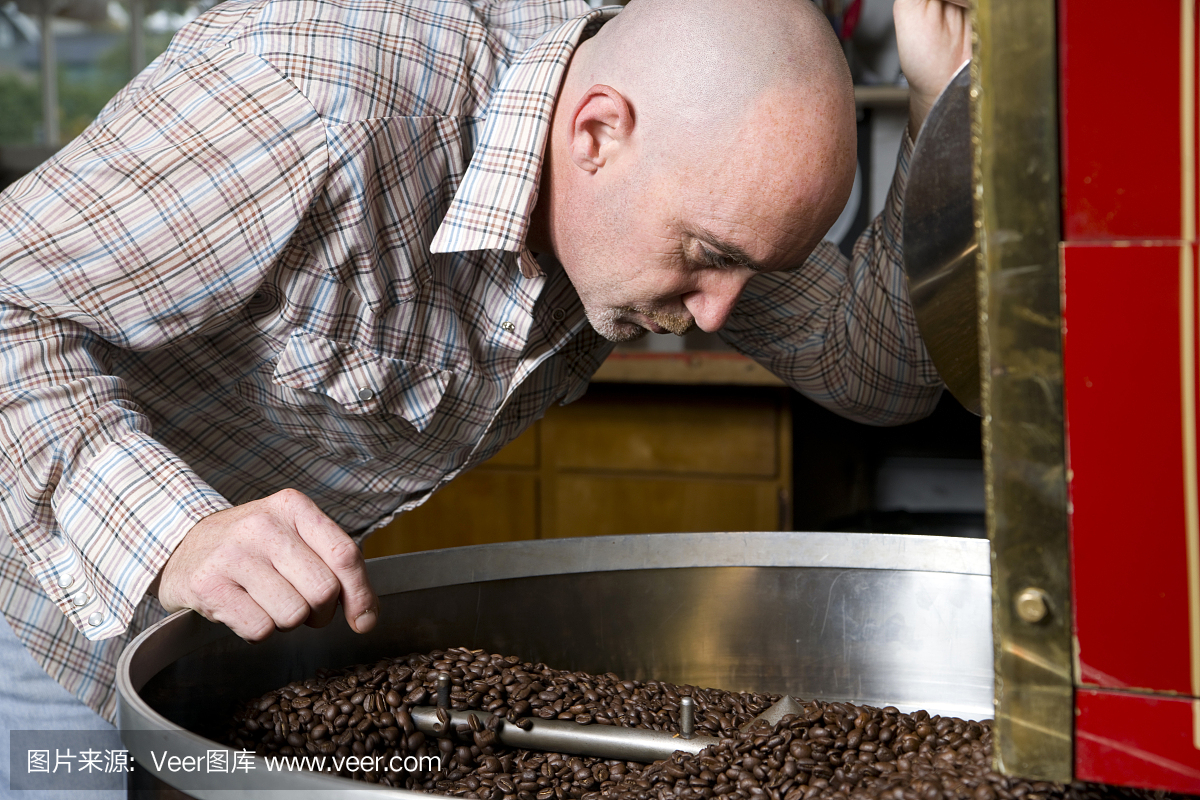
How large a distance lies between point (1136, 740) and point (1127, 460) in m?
0.12

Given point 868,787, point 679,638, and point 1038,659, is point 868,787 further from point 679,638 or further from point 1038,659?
point 679,638

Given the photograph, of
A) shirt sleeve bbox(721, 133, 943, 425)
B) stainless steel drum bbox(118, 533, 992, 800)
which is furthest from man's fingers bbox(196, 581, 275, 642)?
shirt sleeve bbox(721, 133, 943, 425)

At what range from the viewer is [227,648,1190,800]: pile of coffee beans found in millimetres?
636

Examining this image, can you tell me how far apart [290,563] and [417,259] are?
47cm

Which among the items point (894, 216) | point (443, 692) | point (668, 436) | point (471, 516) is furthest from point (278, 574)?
point (471, 516)

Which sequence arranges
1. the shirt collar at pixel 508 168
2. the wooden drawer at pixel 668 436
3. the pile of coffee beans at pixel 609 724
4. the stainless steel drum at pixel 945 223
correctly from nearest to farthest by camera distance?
the stainless steel drum at pixel 945 223 < the pile of coffee beans at pixel 609 724 < the shirt collar at pixel 508 168 < the wooden drawer at pixel 668 436

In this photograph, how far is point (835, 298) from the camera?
4.63 ft

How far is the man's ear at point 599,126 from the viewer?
3.35 feet

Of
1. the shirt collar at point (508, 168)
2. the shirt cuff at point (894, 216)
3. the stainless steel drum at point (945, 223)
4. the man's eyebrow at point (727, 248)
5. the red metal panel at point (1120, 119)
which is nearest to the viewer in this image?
the red metal panel at point (1120, 119)

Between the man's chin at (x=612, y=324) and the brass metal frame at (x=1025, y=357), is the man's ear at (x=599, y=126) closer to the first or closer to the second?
the man's chin at (x=612, y=324)

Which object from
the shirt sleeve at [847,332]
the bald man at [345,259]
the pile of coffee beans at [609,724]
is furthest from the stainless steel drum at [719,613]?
the shirt sleeve at [847,332]

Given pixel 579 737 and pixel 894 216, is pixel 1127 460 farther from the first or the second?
pixel 894 216

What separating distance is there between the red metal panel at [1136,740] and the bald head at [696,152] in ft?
1.89

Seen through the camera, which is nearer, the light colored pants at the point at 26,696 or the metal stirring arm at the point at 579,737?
the metal stirring arm at the point at 579,737
